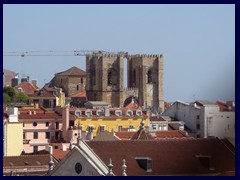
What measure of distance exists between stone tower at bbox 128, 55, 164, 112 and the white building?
19632 mm

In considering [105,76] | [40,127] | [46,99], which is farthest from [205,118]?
[105,76]

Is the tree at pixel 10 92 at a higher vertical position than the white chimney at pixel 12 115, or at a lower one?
higher

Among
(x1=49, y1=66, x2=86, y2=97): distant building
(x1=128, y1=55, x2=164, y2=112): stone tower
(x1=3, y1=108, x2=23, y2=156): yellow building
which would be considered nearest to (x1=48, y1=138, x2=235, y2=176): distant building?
(x1=3, y1=108, x2=23, y2=156): yellow building

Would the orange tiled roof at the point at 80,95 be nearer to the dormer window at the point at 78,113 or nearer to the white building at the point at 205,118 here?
the dormer window at the point at 78,113

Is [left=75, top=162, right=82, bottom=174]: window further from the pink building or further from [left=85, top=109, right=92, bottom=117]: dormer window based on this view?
[left=85, top=109, right=92, bottom=117]: dormer window

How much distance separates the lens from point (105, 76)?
48.6m

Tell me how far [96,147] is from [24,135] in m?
10.8

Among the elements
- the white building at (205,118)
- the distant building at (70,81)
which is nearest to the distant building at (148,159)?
the white building at (205,118)

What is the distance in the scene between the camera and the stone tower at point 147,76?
1877 inches

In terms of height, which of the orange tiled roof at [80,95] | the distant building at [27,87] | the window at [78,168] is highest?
the distant building at [27,87]

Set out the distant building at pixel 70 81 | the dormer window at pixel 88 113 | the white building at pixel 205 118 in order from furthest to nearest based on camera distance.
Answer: the distant building at pixel 70 81
the dormer window at pixel 88 113
the white building at pixel 205 118

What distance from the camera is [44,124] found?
2378 centimetres

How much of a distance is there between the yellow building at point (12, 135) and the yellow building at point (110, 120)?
5.20 m
